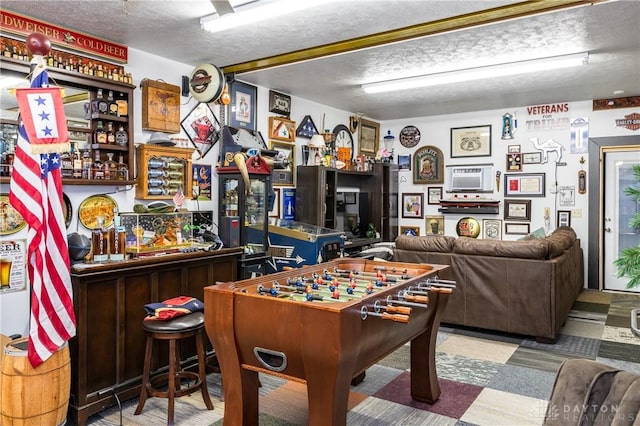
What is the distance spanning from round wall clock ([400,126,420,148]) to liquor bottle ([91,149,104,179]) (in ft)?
18.1

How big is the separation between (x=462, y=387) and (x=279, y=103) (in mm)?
4073

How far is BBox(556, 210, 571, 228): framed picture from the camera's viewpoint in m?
6.95

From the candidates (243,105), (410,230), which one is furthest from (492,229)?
(243,105)

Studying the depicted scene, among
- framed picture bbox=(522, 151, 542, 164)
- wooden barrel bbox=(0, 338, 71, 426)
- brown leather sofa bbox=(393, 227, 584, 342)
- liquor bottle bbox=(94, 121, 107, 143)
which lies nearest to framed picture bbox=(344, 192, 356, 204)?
brown leather sofa bbox=(393, 227, 584, 342)

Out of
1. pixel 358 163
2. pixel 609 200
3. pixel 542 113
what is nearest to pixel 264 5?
pixel 358 163

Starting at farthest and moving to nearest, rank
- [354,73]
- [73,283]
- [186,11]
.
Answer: [354,73] → [186,11] → [73,283]

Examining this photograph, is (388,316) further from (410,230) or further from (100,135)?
(410,230)

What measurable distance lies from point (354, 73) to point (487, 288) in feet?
Answer: 8.99

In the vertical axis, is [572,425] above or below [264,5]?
below

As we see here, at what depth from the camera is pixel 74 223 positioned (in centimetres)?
386

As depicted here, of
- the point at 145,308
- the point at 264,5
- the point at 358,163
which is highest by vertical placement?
the point at 264,5

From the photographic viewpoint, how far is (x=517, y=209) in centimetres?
725

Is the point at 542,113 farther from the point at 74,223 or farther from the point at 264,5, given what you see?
the point at 74,223

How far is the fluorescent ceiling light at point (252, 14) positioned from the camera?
3.21 meters
